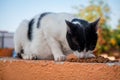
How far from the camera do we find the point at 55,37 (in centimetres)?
344

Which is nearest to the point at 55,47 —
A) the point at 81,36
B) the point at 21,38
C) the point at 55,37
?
the point at 55,37

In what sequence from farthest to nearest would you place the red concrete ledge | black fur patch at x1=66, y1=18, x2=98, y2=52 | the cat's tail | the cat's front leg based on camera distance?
the cat's tail
the cat's front leg
black fur patch at x1=66, y1=18, x2=98, y2=52
the red concrete ledge

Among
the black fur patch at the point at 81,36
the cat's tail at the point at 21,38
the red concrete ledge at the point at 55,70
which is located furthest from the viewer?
the cat's tail at the point at 21,38

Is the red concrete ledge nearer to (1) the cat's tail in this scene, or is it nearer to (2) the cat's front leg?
(2) the cat's front leg

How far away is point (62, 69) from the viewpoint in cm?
276

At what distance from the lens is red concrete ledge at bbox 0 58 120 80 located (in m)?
2.58

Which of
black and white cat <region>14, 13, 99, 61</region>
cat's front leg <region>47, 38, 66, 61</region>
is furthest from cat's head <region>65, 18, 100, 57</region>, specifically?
cat's front leg <region>47, 38, 66, 61</region>

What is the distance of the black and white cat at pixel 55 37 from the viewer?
302cm

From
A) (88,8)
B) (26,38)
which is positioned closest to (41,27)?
(26,38)

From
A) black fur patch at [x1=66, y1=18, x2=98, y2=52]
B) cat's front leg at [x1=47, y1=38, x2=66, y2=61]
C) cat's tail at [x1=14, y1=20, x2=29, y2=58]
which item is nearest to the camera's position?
black fur patch at [x1=66, y1=18, x2=98, y2=52]

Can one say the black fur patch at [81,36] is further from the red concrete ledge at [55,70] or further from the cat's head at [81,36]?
the red concrete ledge at [55,70]

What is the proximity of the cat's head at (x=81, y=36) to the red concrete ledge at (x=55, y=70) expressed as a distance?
34 centimetres

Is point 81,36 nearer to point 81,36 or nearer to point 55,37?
point 81,36

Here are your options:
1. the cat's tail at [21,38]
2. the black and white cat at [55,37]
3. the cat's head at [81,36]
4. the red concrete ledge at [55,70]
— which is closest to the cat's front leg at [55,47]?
the black and white cat at [55,37]
